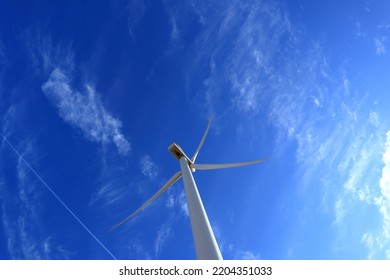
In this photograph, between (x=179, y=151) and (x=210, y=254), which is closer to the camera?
(x=210, y=254)

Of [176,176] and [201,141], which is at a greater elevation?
[201,141]

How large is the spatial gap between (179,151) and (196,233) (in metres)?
14.8

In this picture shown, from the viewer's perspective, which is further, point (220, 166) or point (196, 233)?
point (220, 166)

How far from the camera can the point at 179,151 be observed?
28922 millimetres
